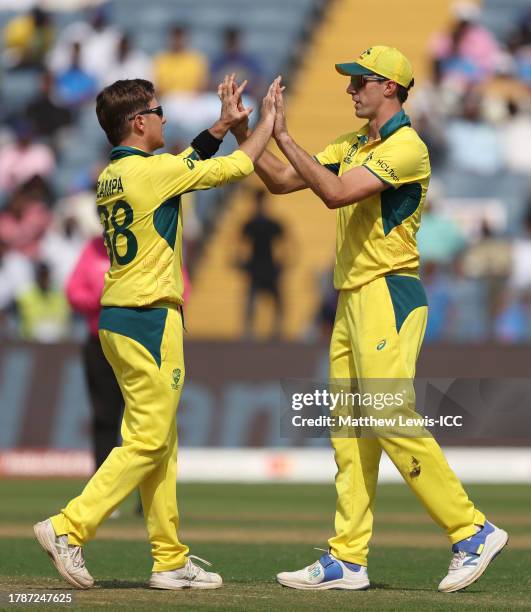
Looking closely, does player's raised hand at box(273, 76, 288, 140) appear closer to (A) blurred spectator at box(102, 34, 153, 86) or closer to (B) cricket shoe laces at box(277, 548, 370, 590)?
(B) cricket shoe laces at box(277, 548, 370, 590)

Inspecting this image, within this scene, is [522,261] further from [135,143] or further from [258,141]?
[135,143]

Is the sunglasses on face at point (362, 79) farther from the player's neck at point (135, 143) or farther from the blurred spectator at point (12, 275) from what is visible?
the blurred spectator at point (12, 275)

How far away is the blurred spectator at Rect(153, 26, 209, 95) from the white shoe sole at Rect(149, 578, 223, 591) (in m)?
13.7

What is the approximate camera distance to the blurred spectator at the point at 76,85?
67.9 feet

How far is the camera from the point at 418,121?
1861 centimetres

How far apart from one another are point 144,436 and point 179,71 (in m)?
14.0

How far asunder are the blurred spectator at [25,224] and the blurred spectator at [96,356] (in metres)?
7.49

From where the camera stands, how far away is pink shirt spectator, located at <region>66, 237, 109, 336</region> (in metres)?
10.8

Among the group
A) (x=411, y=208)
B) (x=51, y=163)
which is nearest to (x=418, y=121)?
(x=51, y=163)

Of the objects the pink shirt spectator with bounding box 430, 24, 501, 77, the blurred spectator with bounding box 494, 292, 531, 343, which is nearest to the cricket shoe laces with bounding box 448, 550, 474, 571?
the blurred spectator with bounding box 494, 292, 531, 343

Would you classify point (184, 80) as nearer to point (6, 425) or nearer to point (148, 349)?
point (6, 425)

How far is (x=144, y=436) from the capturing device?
22.1 ft

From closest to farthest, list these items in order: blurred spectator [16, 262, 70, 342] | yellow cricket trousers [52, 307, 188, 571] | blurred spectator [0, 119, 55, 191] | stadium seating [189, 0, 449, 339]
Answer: yellow cricket trousers [52, 307, 188, 571], blurred spectator [16, 262, 70, 342], stadium seating [189, 0, 449, 339], blurred spectator [0, 119, 55, 191]

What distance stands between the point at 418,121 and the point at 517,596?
40.4 feet
